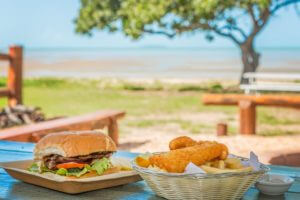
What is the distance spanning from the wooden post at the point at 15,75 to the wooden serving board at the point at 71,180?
6371mm

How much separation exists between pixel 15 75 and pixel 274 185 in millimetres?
6772

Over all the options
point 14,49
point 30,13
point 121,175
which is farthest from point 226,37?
point 30,13

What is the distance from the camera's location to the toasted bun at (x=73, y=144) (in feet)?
5.39

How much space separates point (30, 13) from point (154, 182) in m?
75.8

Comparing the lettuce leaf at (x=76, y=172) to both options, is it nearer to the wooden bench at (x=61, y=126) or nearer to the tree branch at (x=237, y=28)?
the wooden bench at (x=61, y=126)

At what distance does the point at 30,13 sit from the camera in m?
75.1

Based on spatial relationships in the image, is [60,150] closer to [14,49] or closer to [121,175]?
[121,175]

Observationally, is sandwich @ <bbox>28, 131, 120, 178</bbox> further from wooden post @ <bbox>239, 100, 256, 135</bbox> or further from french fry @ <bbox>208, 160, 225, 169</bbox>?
wooden post @ <bbox>239, 100, 256, 135</bbox>

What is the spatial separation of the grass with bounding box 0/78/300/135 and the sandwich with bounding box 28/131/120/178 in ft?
21.4

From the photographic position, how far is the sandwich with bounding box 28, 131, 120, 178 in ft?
5.40

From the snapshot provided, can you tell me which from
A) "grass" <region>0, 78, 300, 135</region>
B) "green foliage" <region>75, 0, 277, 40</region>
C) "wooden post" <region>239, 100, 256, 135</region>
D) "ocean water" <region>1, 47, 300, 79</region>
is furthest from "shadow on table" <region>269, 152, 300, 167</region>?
"ocean water" <region>1, 47, 300, 79</region>

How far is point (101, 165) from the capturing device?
5.48 feet

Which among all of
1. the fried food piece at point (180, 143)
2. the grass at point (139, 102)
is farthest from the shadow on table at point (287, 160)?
the grass at point (139, 102)

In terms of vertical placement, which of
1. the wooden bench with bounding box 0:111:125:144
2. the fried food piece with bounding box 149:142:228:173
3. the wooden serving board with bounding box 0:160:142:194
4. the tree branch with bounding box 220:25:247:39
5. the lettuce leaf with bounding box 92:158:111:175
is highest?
the tree branch with bounding box 220:25:247:39
